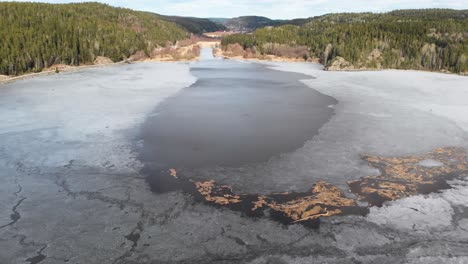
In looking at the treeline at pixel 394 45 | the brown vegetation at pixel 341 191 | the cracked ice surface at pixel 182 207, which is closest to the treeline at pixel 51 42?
the treeline at pixel 394 45

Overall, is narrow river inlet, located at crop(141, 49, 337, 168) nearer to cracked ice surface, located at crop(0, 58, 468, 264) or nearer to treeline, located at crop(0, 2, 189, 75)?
cracked ice surface, located at crop(0, 58, 468, 264)

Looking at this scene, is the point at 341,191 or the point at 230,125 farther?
the point at 230,125

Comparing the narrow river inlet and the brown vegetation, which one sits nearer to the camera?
the brown vegetation

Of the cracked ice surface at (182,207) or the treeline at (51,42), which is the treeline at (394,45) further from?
the cracked ice surface at (182,207)


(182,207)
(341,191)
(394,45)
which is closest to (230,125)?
(341,191)

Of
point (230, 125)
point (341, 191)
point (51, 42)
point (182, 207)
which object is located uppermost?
point (51, 42)

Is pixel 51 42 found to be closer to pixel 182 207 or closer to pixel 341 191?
pixel 182 207

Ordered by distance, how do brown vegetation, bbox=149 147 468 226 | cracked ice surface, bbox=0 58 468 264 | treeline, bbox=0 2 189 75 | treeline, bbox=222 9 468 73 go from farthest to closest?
treeline, bbox=222 9 468 73
treeline, bbox=0 2 189 75
brown vegetation, bbox=149 147 468 226
cracked ice surface, bbox=0 58 468 264

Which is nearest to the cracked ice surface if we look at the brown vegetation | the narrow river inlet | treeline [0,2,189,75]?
the brown vegetation

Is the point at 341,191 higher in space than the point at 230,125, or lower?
lower

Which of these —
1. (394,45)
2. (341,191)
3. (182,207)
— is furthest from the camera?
(394,45)
